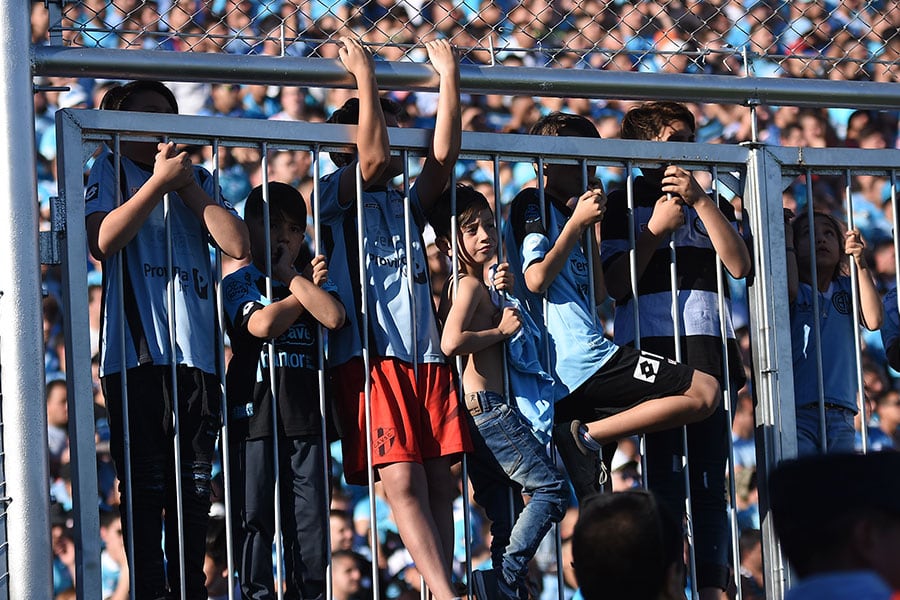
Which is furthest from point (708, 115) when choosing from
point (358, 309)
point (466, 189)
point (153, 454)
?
point (153, 454)

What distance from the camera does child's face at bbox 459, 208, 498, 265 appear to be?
14.1ft

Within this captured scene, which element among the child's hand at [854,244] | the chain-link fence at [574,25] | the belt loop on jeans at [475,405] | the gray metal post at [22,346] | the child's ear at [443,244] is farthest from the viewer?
the chain-link fence at [574,25]

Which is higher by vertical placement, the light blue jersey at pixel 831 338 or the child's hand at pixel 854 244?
the child's hand at pixel 854 244

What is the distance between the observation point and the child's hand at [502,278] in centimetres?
425

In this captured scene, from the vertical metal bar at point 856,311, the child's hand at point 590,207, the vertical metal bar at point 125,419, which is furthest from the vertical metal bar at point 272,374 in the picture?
the vertical metal bar at point 856,311

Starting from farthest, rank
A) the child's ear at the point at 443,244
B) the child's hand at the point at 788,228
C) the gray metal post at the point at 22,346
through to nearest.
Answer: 1. the child's hand at the point at 788,228
2. the child's ear at the point at 443,244
3. the gray metal post at the point at 22,346

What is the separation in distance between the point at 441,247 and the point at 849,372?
1.47 m

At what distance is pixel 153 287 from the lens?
400cm

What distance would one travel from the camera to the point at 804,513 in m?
2.42

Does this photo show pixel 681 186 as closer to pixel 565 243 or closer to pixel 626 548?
pixel 565 243

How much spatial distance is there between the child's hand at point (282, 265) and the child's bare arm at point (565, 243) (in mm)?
706

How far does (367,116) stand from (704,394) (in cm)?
128

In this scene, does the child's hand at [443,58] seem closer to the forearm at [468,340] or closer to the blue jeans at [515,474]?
the forearm at [468,340]

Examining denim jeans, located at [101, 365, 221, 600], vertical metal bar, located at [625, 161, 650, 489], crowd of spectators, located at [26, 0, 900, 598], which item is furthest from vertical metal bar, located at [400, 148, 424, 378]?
crowd of spectators, located at [26, 0, 900, 598]
